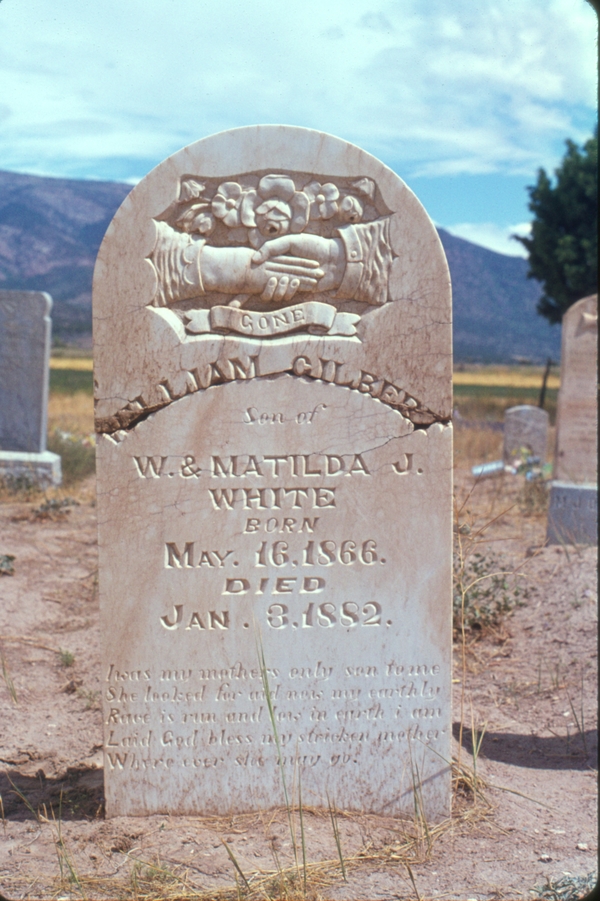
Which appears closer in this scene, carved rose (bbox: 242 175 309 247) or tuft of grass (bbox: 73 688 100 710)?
carved rose (bbox: 242 175 309 247)

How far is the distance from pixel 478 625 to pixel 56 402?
1465cm

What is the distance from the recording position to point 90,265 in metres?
136

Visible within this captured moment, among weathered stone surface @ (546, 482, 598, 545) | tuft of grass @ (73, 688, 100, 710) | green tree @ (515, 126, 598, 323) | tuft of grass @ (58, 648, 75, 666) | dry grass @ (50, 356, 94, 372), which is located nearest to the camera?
tuft of grass @ (73, 688, 100, 710)

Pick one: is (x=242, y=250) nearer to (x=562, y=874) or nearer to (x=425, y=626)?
(x=425, y=626)

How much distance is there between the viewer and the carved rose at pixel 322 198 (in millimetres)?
2699

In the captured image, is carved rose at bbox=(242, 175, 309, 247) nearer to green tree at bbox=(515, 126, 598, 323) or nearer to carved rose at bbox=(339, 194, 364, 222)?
carved rose at bbox=(339, 194, 364, 222)

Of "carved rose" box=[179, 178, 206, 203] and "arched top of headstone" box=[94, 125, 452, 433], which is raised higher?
"carved rose" box=[179, 178, 206, 203]

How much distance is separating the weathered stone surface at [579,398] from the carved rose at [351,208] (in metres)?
4.27

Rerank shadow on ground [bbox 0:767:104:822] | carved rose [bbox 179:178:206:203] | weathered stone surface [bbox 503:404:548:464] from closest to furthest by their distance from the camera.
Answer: carved rose [bbox 179:178:206:203]
shadow on ground [bbox 0:767:104:822]
weathered stone surface [bbox 503:404:548:464]

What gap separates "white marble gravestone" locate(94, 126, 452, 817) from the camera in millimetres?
2688

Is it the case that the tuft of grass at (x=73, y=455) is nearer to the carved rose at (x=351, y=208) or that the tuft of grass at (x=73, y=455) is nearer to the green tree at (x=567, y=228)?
the carved rose at (x=351, y=208)

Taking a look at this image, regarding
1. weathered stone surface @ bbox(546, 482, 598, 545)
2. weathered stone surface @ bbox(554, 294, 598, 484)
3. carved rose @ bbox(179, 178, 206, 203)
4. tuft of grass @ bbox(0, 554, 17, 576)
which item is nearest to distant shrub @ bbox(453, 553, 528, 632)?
weathered stone surface @ bbox(546, 482, 598, 545)

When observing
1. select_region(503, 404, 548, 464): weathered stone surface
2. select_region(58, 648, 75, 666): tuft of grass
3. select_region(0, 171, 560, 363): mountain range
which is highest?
select_region(0, 171, 560, 363): mountain range

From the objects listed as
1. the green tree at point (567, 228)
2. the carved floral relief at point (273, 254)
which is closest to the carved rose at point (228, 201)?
the carved floral relief at point (273, 254)
